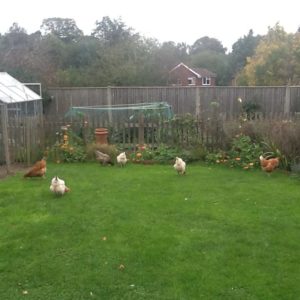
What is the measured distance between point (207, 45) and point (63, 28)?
31.6 metres

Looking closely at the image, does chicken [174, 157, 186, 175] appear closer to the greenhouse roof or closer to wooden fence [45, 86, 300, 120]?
the greenhouse roof

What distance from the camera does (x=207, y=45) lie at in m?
69.4

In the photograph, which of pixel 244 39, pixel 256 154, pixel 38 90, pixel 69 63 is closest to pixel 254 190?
pixel 256 154

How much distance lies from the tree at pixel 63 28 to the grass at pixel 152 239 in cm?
3579

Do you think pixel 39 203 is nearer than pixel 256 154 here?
Yes

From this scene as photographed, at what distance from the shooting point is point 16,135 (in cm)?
1059

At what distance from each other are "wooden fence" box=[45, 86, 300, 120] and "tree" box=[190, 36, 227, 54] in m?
51.4

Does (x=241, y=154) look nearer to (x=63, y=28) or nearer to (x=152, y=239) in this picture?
(x=152, y=239)

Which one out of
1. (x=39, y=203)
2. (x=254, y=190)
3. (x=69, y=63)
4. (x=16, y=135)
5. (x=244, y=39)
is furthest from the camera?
(x=244, y=39)

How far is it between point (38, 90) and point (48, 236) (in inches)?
601

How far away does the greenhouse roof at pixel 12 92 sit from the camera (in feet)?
48.6

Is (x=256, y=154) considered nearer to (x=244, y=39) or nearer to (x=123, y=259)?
(x=123, y=259)

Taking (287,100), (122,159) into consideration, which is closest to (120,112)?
(122,159)

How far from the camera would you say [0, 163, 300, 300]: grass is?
13.7ft
